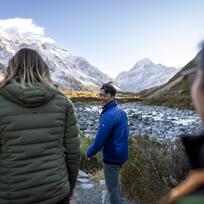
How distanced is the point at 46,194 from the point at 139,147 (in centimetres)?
334

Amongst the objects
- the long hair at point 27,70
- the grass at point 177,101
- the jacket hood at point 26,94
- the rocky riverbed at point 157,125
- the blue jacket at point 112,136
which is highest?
the long hair at point 27,70

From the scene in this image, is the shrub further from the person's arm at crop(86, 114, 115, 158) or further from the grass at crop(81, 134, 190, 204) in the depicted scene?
the person's arm at crop(86, 114, 115, 158)

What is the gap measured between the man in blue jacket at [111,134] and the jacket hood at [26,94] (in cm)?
176

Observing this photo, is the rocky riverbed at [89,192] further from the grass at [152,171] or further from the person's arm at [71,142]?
the person's arm at [71,142]

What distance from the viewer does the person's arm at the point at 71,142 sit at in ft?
10.9

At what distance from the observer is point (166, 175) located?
575 centimetres

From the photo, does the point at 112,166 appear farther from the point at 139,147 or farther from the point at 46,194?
the point at 46,194

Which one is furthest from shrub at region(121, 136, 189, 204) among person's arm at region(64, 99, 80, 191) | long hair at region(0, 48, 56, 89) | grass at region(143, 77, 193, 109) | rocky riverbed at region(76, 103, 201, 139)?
grass at region(143, 77, 193, 109)

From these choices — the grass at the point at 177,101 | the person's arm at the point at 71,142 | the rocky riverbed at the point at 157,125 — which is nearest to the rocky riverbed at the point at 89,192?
the person's arm at the point at 71,142

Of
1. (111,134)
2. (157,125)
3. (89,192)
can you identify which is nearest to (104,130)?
(111,134)

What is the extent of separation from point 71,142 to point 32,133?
0.41 m

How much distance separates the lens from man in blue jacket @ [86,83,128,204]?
4.82 m

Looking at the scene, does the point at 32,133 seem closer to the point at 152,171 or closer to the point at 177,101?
the point at 152,171

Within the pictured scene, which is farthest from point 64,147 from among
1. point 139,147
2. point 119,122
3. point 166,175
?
point 139,147
